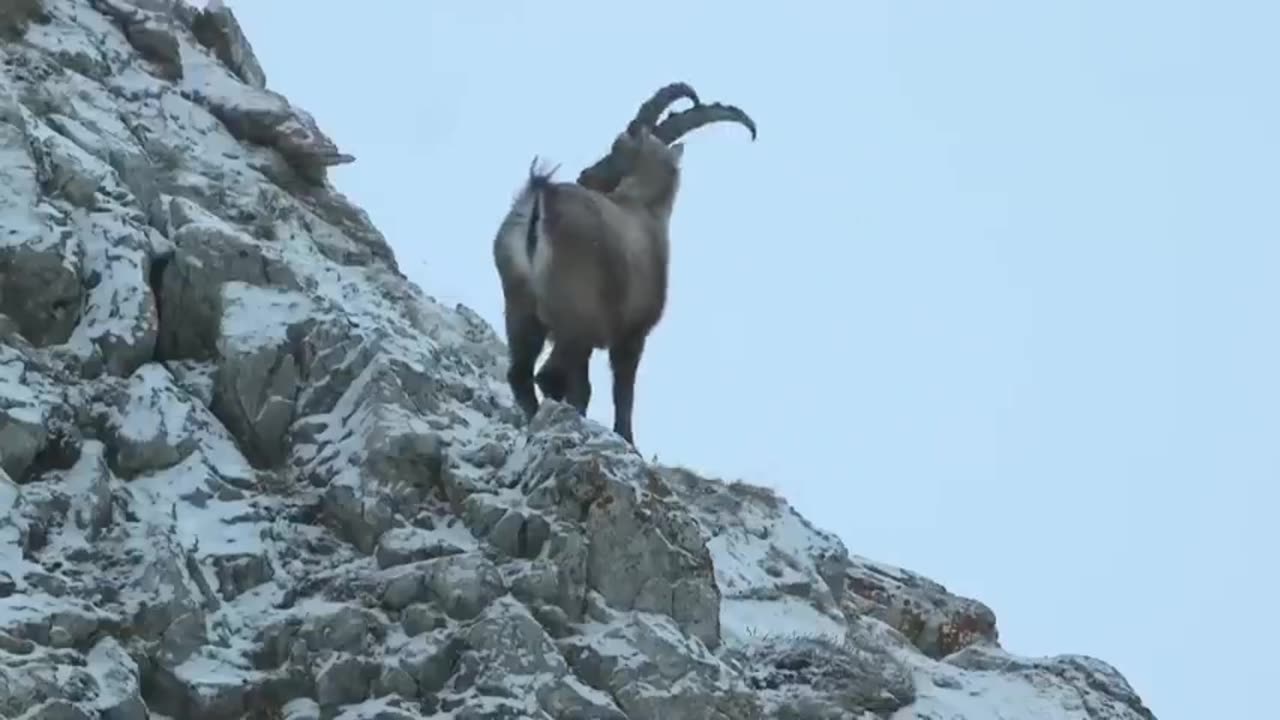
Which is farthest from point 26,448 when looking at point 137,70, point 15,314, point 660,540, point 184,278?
point 137,70

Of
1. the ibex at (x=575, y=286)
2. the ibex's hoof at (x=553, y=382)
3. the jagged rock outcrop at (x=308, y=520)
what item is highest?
the ibex at (x=575, y=286)

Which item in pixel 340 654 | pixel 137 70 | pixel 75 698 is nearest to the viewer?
pixel 75 698

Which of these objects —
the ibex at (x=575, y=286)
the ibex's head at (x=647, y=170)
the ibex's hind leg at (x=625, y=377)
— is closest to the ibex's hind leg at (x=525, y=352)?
the ibex at (x=575, y=286)

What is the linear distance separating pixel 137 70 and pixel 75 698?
726 cm

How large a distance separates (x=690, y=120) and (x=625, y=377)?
2.36 metres

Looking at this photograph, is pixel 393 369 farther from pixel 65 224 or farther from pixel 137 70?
pixel 137 70

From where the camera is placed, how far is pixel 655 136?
14781 millimetres

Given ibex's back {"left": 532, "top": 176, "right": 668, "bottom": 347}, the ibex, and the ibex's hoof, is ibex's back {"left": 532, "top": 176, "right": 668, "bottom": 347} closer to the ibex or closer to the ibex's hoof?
the ibex

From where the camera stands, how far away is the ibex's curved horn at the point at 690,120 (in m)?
14.9

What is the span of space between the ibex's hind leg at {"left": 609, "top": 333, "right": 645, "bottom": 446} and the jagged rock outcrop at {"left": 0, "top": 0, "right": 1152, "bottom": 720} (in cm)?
79

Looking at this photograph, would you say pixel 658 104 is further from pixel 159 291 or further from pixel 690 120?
pixel 159 291

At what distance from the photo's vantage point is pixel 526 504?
1053 centimetres

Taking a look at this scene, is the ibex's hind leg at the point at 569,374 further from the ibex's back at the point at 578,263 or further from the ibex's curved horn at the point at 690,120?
the ibex's curved horn at the point at 690,120

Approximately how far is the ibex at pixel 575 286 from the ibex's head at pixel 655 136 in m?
0.50
